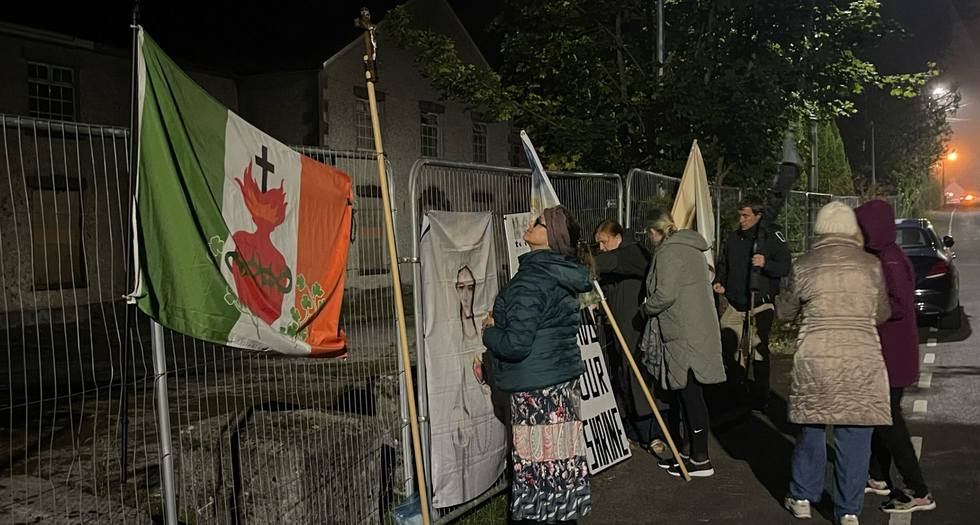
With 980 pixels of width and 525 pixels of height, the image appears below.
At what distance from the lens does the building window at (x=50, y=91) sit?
65.2 feet

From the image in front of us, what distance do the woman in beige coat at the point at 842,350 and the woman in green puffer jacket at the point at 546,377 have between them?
56.0 inches

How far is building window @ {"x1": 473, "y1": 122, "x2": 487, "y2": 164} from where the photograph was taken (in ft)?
99.3

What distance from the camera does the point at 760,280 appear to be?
8.62 meters

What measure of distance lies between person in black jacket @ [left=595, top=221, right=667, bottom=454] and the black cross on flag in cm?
357

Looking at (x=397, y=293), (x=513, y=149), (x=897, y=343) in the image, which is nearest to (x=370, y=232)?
(x=397, y=293)

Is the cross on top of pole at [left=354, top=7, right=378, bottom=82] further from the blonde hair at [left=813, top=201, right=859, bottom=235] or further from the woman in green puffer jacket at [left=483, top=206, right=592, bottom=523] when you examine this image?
the blonde hair at [left=813, top=201, right=859, bottom=235]

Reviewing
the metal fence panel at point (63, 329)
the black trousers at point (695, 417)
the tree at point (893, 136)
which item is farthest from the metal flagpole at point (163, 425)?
the tree at point (893, 136)

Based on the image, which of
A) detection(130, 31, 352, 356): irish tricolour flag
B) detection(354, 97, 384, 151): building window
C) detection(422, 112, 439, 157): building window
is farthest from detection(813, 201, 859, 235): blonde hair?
detection(422, 112, 439, 157): building window

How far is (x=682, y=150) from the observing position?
12.8 m

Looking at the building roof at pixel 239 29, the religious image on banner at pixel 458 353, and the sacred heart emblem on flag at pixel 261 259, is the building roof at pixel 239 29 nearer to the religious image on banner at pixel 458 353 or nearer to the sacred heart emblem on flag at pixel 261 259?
the religious image on banner at pixel 458 353

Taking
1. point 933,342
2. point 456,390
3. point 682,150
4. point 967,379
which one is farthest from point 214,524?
point 933,342

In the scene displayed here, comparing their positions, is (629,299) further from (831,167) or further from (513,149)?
(831,167)

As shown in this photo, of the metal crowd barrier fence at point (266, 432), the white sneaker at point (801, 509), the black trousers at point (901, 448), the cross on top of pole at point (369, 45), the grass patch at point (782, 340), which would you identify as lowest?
the white sneaker at point (801, 509)

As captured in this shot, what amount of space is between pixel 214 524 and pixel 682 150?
372 inches
